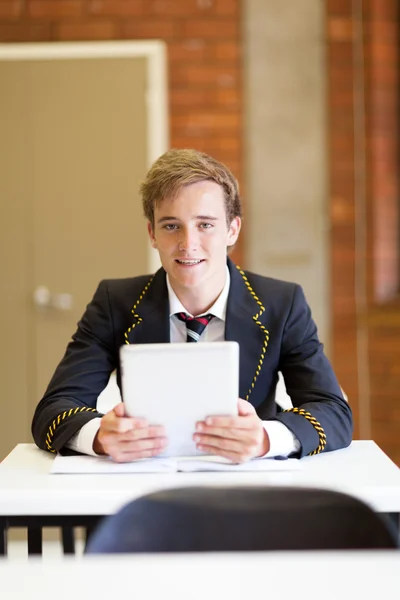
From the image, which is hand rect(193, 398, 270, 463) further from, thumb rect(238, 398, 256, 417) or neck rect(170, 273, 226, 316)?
neck rect(170, 273, 226, 316)

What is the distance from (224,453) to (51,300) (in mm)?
2588

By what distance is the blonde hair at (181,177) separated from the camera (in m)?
2.14

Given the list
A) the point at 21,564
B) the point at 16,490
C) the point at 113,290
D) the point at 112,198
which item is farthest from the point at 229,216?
the point at 112,198

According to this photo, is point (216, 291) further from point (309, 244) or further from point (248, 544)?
point (309, 244)

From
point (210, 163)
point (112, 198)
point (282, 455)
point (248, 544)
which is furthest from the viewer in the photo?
point (112, 198)

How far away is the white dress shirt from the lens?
1876mm

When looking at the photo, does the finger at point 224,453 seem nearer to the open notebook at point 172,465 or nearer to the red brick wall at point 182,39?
the open notebook at point 172,465

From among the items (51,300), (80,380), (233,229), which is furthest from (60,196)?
(80,380)

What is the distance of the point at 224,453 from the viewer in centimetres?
177

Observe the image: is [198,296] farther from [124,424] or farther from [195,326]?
[124,424]

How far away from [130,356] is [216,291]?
0.61 meters

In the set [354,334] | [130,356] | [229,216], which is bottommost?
[354,334]

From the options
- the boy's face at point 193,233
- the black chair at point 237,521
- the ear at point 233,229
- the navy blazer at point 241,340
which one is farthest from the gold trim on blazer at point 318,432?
the black chair at point 237,521

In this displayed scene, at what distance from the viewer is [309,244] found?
4.44m
